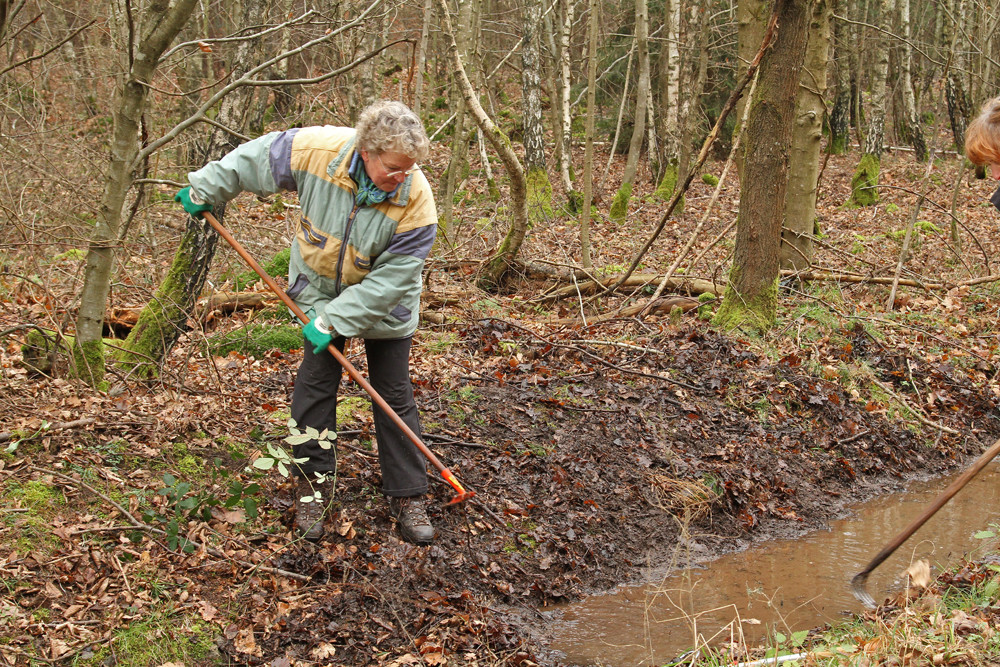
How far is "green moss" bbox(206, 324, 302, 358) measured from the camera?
6.20m

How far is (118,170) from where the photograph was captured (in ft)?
13.9

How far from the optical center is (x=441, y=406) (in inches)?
215

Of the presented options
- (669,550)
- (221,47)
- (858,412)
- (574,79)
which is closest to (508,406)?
(669,550)

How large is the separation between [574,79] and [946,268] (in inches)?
443

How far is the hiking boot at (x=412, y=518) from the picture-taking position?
13.4 ft

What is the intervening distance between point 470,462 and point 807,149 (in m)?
5.68

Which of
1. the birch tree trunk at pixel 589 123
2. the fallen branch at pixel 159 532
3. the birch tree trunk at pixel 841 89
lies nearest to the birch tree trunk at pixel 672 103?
the birch tree trunk at pixel 841 89

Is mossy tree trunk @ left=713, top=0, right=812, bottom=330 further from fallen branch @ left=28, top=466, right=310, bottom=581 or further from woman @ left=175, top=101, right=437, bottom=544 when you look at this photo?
fallen branch @ left=28, top=466, right=310, bottom=581

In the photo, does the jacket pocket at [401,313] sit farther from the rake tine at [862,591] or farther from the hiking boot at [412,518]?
the rake tine at [862,591]

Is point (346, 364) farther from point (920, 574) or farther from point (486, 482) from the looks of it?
point (920, 574)

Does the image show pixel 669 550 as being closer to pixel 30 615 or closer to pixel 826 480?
pixel 826 480

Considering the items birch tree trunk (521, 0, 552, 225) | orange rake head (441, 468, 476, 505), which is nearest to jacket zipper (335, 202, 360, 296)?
orange rake head (441, 468, 476, 505)

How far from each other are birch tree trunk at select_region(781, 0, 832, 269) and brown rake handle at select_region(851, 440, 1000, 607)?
4.77 metres

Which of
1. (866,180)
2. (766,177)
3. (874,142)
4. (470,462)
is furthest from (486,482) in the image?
(874,142)
